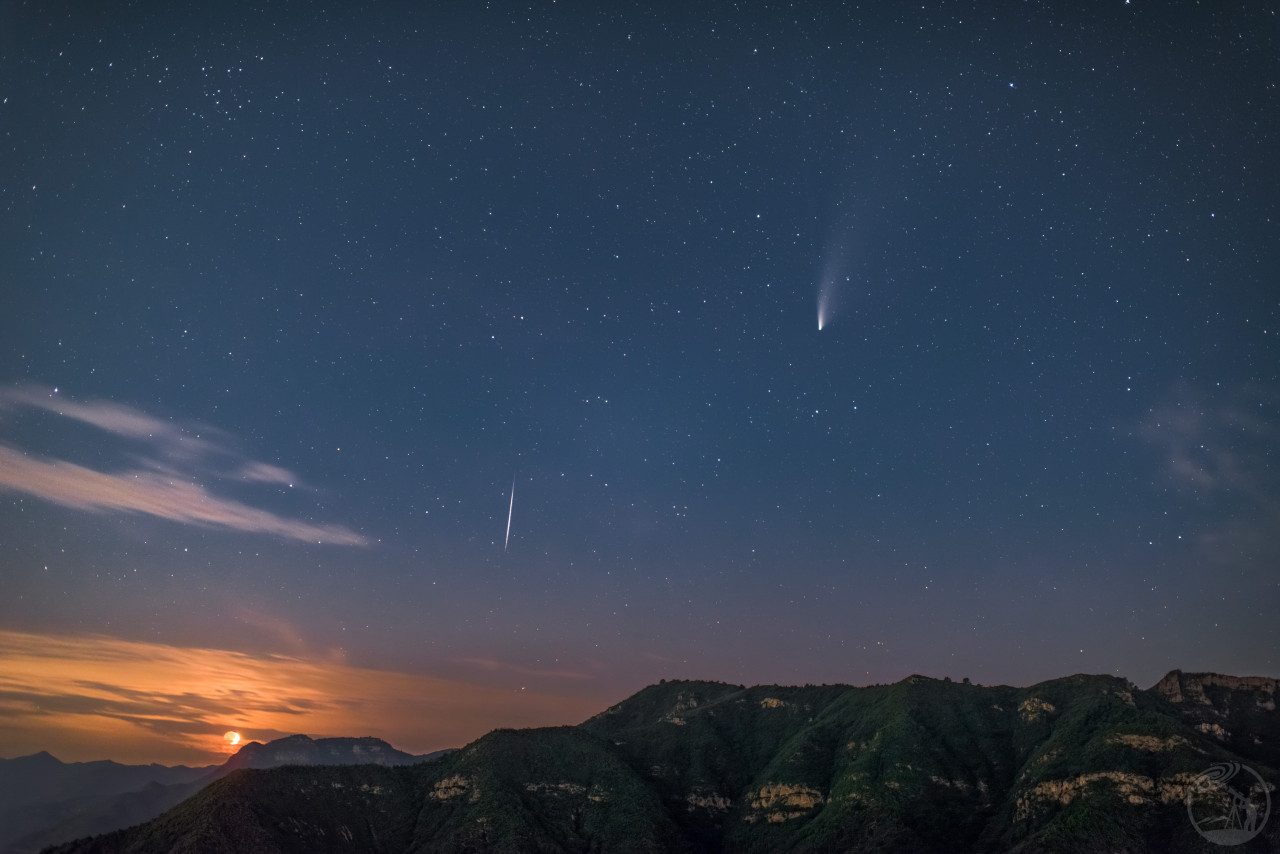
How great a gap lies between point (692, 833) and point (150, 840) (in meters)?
129

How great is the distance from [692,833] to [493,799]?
179 ft

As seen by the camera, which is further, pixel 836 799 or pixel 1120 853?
pixel 836 799

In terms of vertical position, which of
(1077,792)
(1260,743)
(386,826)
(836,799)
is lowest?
(386,826)

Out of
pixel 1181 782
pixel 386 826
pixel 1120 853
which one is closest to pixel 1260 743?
pixel 1181 782

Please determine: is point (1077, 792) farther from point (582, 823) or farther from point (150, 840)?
point (150, 840)

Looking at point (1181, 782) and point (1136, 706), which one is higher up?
point (1136, 706)

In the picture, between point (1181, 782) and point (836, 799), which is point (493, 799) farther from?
point (1181, 782)

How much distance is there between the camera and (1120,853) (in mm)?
139375

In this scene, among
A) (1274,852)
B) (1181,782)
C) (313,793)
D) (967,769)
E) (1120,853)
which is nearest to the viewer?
(1274,852)

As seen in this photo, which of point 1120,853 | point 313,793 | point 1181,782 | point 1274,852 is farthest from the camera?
point 313,793

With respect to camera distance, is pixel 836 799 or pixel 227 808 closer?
pixel 227 808

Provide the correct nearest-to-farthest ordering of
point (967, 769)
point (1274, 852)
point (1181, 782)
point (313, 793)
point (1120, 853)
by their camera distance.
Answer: point (1274, 852) < point (1120, 853) < point (1181, 782) < point (313, 793) < point (967, 769)

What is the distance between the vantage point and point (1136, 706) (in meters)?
192

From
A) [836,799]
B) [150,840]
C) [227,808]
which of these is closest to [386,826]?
[227,808]
